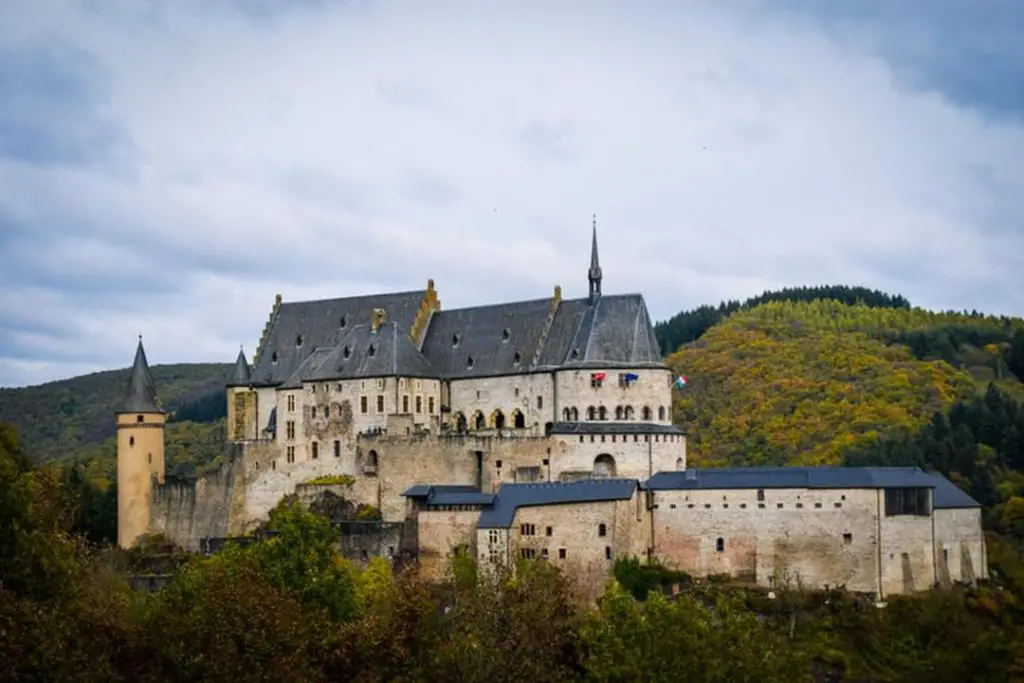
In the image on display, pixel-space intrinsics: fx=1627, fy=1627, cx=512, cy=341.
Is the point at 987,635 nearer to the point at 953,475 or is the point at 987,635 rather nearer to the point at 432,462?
the point at 432,462

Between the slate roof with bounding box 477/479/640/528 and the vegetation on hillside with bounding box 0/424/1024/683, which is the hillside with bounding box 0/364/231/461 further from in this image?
the vegetation on hillside with bounding box 0/424/1024/683

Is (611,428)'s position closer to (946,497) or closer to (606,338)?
(606,338)

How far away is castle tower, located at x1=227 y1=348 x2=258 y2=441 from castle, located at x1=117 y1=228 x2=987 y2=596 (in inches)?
4.7

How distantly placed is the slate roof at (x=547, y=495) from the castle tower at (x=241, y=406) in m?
23.6

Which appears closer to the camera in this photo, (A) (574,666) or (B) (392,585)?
(A) (574,666)

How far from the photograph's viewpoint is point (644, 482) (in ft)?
262

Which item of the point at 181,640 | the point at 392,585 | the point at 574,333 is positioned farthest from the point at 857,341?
the point at 181,640

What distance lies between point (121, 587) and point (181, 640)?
76.4ft

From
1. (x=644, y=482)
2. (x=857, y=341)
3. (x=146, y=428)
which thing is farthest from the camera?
(x=857, y=341)

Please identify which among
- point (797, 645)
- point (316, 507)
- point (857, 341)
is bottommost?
point (797, 645)

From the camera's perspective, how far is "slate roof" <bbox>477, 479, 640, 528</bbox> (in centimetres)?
7506

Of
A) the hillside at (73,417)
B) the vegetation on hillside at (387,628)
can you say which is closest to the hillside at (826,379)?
the vegetation on hillside at (387,628)

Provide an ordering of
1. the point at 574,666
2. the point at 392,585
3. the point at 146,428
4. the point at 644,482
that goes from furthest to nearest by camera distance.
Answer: the point at 146,428, the point at 644,482, the point at 392,585, the point at 574,666

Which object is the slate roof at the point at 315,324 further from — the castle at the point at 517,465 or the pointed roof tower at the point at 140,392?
the pointed roof tower at the point at 140,392
